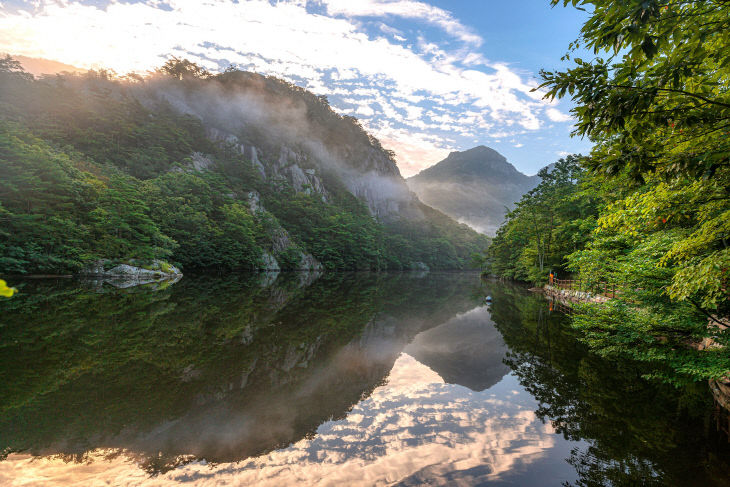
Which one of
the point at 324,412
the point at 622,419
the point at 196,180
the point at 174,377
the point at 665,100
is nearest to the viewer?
the point at 665,100

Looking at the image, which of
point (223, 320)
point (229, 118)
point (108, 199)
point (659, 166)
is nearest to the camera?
point (659, 166)

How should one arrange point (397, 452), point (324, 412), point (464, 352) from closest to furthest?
point (397, 452) < point (324, 412) < point (464, 352)

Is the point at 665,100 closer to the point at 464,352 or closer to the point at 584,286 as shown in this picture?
the point at 464,352

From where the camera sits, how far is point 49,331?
1072 cm

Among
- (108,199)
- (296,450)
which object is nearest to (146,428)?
(296,450)

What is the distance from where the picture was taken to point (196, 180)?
54.7 m

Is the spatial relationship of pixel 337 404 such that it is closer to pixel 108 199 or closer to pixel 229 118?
pixel 108 199

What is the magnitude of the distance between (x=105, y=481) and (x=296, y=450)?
7.95 ft

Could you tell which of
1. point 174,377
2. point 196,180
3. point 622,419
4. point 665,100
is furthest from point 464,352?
point 196,180

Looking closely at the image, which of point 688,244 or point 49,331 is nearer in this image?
point 688,244

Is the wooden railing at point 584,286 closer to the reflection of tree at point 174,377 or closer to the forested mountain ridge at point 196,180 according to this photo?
the reflection of tree at point 174,377

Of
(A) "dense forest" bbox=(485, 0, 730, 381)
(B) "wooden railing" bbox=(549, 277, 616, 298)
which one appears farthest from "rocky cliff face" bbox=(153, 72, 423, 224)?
(A) "dense forest" bbox=(485, 0, 730, 381)

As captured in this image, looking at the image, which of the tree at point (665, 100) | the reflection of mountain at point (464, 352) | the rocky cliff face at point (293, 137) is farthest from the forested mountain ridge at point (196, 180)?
the tree at point (665, 100)

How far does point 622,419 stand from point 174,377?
9.17m
